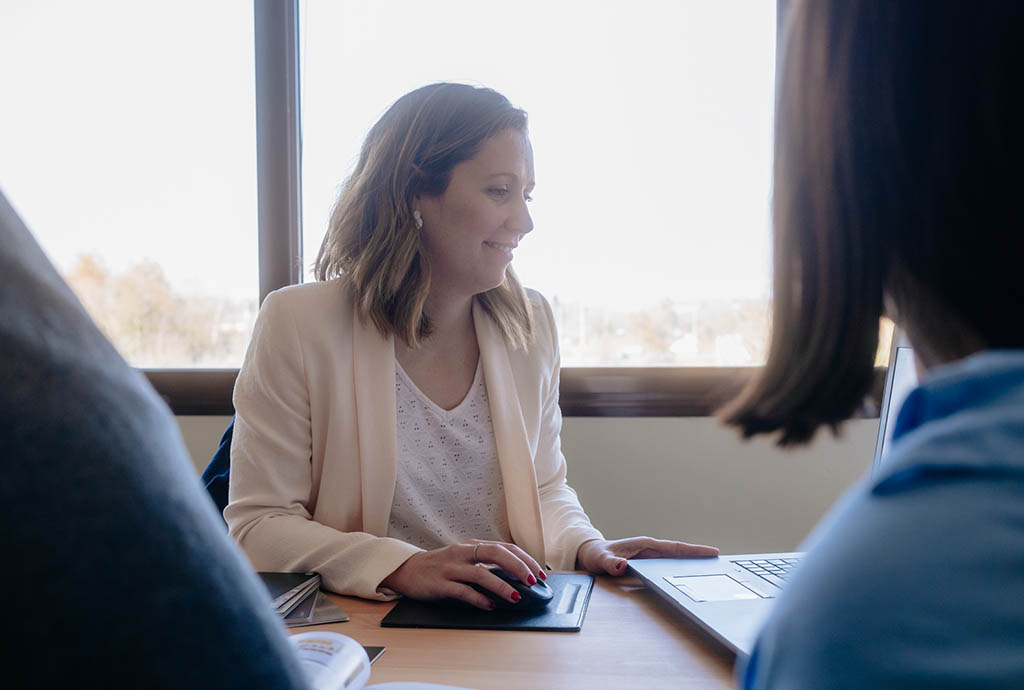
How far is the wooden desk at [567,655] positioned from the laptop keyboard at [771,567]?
0.48ft

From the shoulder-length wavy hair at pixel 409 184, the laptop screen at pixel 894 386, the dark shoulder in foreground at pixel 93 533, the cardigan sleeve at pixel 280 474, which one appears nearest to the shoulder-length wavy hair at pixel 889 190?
the dark shoulder in foreground at pixel 93 533

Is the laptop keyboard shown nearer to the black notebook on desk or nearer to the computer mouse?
the computer mouse

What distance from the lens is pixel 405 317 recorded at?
1.52 meters

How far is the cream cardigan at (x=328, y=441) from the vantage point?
1302 mm

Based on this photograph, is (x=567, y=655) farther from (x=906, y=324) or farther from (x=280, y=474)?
(x=280, y=474)

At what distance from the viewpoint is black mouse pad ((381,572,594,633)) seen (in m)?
0.89

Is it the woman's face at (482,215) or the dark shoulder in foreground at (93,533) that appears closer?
the dark shoulder in foreground at (93,533)

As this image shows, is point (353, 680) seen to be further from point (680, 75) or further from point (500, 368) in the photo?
point (680, 75)

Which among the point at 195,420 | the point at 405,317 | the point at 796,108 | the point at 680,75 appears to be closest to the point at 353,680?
the point at 796,108

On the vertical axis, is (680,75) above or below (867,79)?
above

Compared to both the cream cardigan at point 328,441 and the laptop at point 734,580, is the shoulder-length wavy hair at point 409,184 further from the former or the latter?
the laptop at point 734,580

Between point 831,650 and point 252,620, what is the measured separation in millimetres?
212

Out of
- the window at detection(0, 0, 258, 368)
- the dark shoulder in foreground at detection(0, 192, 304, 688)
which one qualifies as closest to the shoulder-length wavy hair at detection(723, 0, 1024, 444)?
the dark shoulder in foreground at detection(0, 192, 304, 688)

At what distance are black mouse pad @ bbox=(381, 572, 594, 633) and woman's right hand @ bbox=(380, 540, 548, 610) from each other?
0.01m
